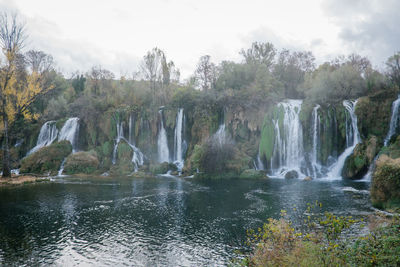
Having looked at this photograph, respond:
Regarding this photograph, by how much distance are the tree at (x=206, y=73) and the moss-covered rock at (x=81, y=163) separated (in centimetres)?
Result: 2581

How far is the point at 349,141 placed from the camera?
1271 inches

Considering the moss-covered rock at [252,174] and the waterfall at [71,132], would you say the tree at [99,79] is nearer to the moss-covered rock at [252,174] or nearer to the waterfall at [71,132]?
the waterfall at [71,132]

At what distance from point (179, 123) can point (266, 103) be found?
13.6 meters

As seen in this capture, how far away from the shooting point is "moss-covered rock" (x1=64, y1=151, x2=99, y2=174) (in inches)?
1464

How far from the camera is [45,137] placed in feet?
146

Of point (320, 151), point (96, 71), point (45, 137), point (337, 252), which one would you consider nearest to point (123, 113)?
point (45, 137)

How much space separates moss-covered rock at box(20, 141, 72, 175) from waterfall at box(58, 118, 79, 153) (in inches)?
133

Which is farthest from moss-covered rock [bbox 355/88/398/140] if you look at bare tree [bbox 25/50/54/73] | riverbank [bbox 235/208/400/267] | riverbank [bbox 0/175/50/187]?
bare tree [bbox 25/50/54/73]

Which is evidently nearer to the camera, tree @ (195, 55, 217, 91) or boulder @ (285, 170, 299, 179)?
boulder @ (285, 170, 299, 179)

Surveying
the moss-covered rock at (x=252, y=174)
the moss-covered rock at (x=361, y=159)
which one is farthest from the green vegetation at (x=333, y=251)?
the moss-covered rock at (x=252, y=174)

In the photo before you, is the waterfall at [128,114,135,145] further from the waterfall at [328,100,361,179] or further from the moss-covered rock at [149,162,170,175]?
the waterfall at [328,100,361,179]

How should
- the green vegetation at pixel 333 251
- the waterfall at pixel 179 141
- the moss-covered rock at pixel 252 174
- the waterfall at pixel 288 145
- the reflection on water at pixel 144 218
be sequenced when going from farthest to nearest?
the waterfall at pixel 179 141, the waterfall at pixel 288 145, the moss-covered rock at pixel 252 174, the reflection on water at pixel 144 218, the green vegetation at pixel 333 251

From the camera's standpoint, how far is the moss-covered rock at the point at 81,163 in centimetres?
3719

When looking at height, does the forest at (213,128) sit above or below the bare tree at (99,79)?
below
